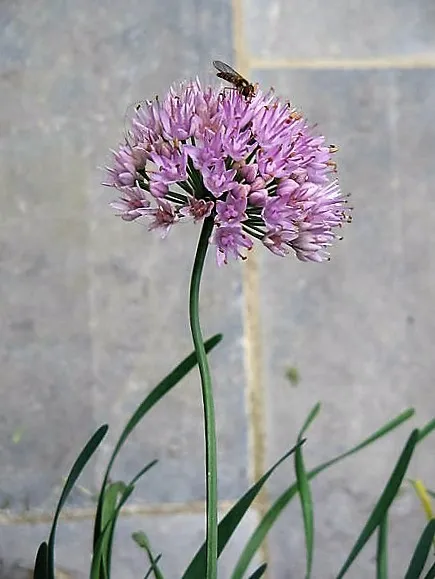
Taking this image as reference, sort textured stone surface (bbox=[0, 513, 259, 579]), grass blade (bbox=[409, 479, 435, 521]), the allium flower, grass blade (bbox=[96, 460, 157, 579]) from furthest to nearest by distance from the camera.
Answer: textured stone surface (bbox=[0, 513, 259, 579]) → grass blade (bbox=[409, 479, 435, 521]) → grass blade (bbox=[96, 460, 157, 579]) → the allium flower

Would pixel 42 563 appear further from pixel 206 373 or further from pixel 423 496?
pixel 423 496

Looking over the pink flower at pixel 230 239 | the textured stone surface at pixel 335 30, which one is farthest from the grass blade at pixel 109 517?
the textured stone surface at pixel 335 30

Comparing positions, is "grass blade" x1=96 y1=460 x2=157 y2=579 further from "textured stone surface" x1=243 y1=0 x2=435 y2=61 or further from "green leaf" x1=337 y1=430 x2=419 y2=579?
"textured stone surface" x1=243 y1=0 x2=435 y2=61

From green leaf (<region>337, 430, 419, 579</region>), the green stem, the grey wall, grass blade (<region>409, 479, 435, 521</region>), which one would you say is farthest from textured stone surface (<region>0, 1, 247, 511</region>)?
the green stem

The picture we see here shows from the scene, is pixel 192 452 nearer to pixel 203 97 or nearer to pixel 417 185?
pixel 417 185

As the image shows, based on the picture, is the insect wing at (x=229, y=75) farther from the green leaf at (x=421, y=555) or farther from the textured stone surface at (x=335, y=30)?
the textured stone surface at (x=335, y=30)

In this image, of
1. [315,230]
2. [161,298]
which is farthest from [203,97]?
[161,298]

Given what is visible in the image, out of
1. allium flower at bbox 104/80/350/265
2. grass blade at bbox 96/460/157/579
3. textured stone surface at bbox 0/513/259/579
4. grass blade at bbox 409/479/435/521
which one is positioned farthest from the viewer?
textured stone surface at bbox 0/513/259/579
